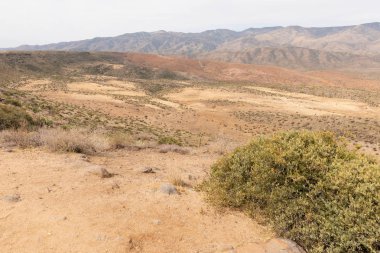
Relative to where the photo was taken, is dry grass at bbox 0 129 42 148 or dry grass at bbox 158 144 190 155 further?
dry grass at bbox 158 144 190 155

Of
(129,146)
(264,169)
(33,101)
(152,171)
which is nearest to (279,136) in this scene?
(264,169)

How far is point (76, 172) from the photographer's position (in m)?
9.31

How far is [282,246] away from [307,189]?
1303 millimetres

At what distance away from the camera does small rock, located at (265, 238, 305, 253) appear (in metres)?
5.95

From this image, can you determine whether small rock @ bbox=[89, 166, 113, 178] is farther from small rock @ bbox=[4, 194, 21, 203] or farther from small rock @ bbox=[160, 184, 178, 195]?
small rock @ bbox=[4, 194, 21, 203]

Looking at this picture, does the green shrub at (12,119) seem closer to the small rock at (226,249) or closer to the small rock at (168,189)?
the small rock at (168,189)

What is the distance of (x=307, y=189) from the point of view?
6.72m

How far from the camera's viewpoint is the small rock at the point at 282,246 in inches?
234

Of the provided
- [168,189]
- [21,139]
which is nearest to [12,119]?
[21,139]

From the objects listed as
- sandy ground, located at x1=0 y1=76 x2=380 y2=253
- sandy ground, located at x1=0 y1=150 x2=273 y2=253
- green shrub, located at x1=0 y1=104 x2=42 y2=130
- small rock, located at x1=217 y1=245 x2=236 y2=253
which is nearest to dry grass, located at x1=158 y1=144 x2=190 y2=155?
sandy ground, located at x1=0 y1=76 x2=380 y2=253

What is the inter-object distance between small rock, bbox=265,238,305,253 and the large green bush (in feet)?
0.48

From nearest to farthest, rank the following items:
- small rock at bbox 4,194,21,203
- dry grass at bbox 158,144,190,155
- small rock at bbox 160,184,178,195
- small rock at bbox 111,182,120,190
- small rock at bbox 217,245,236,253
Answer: small rock at bbox 217,245,236,253
small rock at bbox 4,194,21,203
small rock at bbox 160,184,178,195
small rock at bbox 111,182,120,190
dry grass at bbox 158,144,190,155

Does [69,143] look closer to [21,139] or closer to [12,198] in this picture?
[21,139]

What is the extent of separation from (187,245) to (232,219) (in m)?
1.36
